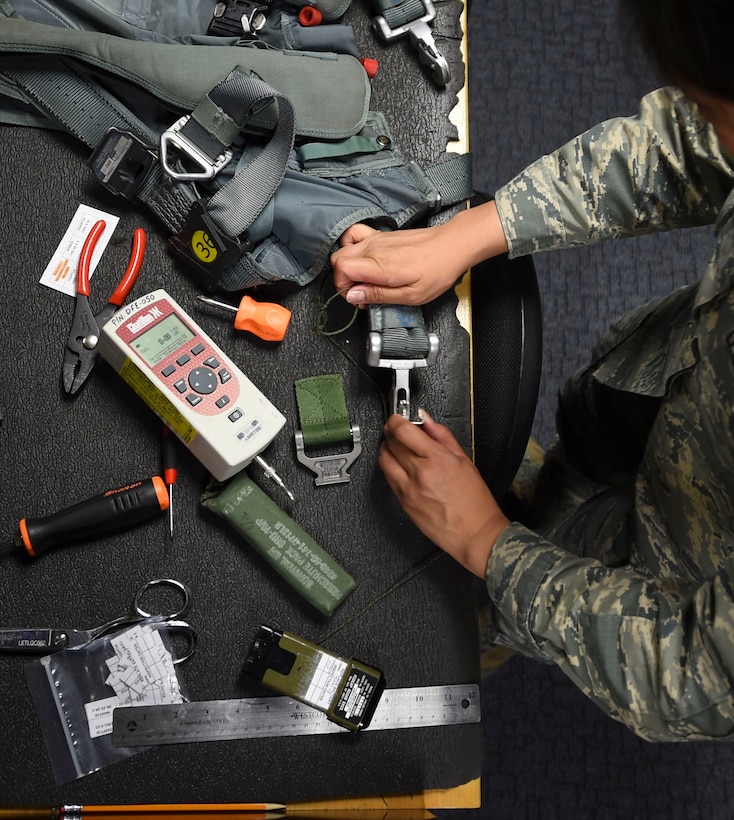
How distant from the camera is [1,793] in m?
0.84

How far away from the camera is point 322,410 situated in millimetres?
896

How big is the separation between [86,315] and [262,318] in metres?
0.19

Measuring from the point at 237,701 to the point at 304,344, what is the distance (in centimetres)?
39

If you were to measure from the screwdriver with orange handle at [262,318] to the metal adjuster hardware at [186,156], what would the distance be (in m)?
0.14

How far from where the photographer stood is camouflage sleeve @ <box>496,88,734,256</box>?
844mm

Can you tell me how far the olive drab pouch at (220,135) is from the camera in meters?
0.87

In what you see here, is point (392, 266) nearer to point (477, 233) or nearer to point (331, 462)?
point (477, 233)

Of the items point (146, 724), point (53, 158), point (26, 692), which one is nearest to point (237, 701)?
point (146, 724)

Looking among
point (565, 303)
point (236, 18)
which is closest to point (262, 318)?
point (236, 18)

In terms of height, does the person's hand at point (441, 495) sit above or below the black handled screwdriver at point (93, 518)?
below

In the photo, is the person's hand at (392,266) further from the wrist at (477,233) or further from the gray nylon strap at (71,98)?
the gray nylon strap at (71,98)

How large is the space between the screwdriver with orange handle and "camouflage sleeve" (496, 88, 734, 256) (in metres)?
0.27

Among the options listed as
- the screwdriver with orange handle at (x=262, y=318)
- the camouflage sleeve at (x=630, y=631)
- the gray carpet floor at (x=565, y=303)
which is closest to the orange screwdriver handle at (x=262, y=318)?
the screwdriver with orange handle at (x=262, y=318)

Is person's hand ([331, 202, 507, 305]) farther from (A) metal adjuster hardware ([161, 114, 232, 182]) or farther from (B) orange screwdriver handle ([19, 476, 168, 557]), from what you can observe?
(B) orange screwdriver handle ([19, 476, 168, 557])
